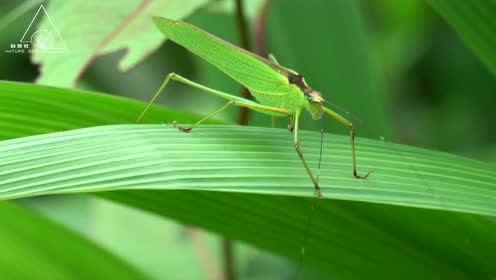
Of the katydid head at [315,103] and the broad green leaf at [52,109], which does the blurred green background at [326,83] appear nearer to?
the broad green leaf at [52,109]

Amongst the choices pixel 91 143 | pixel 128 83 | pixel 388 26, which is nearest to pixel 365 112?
pixel 91 143

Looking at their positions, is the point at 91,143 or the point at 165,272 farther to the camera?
the point at 165,272

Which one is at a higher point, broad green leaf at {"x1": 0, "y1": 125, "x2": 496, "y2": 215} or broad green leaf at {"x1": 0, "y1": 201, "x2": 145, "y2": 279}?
broad green leaf at {"x1": 0, "y1": 125, "x2": 496, "y2": 215}

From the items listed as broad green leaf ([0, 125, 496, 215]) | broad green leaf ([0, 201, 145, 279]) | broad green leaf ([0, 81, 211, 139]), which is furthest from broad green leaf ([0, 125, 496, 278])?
broad green leaf ([0, 201, 145, 279])

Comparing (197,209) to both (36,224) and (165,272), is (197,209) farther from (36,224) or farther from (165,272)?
(165,272)

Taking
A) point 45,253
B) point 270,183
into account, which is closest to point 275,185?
point 270,183

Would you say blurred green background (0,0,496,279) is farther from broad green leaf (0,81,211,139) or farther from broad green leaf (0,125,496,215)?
broad green leaf (0,125,496,215)
